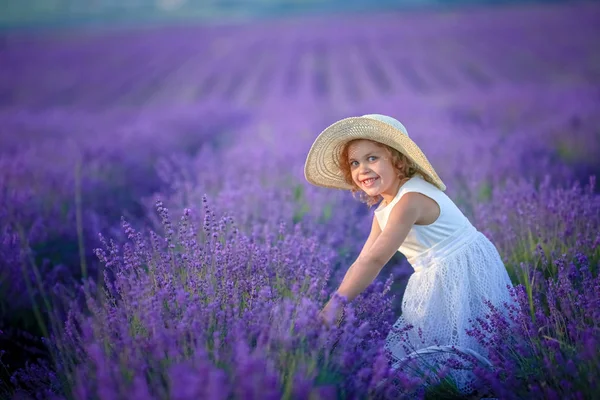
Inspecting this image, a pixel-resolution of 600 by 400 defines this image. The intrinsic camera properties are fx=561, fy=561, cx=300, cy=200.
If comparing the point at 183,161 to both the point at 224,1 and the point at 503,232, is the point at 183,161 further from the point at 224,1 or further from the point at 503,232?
the point at 224,1

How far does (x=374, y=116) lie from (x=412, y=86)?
11.0 meters

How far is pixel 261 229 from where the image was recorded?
3068 millimetres

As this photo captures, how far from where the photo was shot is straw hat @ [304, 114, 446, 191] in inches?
83.7

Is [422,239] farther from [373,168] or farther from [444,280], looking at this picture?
[373,168]

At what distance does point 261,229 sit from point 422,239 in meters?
1.10

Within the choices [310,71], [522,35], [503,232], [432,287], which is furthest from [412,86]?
[432,287]

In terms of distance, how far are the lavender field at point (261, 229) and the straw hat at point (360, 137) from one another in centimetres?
33

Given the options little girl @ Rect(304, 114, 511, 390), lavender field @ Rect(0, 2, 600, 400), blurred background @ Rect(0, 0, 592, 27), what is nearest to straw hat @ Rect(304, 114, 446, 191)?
little girl @ Rect(304, 114, 511, 390)

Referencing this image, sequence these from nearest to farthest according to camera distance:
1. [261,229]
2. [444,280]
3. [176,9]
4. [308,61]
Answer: [444,280] < [261,229] < [308,61] < [176,9]

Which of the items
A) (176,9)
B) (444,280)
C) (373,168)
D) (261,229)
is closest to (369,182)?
(373,168)

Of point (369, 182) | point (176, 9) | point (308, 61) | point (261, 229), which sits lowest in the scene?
point (261, 229)

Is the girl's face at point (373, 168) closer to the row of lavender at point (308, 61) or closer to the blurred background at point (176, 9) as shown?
the row of lavender at point (308, 61)

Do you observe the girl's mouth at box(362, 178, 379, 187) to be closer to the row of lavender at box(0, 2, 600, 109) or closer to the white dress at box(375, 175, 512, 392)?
the white dress at box(375, 175, 512, 392)

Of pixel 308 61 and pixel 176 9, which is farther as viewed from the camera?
pixel 176 9
